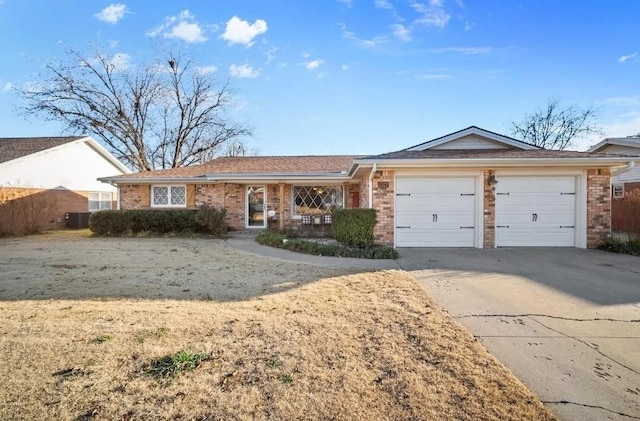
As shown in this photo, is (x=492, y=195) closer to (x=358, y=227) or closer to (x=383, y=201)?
(x=383, y=201)

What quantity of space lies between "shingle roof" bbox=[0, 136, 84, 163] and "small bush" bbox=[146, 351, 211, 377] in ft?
60.7

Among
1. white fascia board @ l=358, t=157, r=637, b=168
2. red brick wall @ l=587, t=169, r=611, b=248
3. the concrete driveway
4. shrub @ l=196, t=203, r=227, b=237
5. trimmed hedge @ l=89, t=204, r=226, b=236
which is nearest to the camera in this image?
the concrete driveway

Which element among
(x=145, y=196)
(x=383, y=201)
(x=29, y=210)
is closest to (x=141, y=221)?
(x=145, y=196)

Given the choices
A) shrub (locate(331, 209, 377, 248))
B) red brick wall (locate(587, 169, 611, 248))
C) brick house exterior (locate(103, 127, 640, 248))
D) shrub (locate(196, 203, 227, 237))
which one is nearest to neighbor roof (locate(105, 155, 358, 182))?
shrub (locate(196, 203, 227, 237))

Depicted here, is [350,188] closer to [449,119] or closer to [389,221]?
[389,221]

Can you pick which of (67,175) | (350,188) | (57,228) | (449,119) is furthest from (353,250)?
(67,175)

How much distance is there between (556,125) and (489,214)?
27585 mm

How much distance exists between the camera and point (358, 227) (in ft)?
29.2

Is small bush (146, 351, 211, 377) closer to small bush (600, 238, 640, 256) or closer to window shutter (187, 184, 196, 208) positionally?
small bush (600, 238, 640, 256)

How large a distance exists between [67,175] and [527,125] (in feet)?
121

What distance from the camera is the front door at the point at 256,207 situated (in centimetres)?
1442

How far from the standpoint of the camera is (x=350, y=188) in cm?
1430

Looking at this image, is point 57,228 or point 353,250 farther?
point 57,228

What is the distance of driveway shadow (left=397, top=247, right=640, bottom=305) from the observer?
5148 mm
